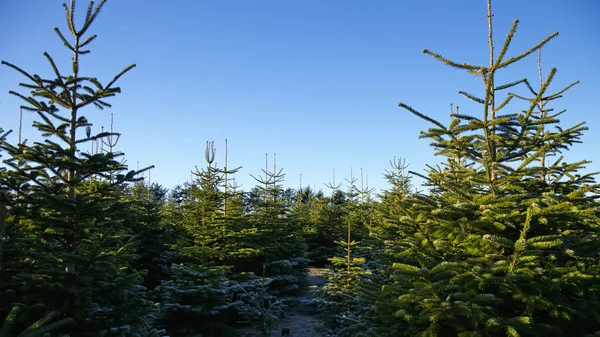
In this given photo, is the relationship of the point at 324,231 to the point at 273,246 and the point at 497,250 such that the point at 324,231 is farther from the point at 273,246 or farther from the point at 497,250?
the point at 497,250

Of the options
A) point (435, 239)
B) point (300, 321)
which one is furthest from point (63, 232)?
point (300, 321)

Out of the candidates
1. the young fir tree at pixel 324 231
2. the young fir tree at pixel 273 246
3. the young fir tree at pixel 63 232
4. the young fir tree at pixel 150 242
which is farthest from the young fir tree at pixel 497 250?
the young fir tree at pixel 324 231

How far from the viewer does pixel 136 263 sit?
12.0 metres

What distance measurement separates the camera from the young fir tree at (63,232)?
15.3 ft

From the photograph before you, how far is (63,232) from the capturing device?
5.14 metres

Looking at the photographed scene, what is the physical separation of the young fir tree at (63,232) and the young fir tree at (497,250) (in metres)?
4.03

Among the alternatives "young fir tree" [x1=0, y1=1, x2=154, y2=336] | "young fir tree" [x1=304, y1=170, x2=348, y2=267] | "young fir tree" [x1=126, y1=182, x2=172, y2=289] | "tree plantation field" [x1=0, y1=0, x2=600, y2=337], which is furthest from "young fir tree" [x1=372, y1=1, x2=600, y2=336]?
"young fir tree" [x1=304, y1=170, x2=348, y2=267]

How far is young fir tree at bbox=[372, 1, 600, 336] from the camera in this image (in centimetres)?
379

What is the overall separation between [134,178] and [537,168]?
5817mm

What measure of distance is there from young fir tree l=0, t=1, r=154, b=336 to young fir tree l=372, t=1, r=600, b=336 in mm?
4032

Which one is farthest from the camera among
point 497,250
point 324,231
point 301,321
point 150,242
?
point 324,231

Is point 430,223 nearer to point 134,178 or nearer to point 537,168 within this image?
point 537,168

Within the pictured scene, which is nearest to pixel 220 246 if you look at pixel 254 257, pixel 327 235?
pixel 254 257

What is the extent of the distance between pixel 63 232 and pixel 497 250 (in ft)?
20.2
